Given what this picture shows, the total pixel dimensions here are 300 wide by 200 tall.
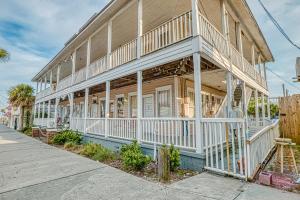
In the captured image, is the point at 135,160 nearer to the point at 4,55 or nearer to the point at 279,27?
the point at 279,27

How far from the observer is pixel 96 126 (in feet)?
33.5

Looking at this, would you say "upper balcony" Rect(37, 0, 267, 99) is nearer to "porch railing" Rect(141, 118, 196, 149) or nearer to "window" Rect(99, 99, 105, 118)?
"porch railing" Rect(141, 118, 196, 149)

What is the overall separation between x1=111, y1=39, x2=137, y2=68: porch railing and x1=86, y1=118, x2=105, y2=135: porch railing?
306cm

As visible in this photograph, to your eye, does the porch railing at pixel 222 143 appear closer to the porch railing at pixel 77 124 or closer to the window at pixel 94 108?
the porch railing at pixel 77 124

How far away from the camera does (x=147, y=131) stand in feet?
23.1

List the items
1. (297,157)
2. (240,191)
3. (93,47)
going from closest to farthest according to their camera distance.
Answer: (240,191) < (297,157) < (93,47)

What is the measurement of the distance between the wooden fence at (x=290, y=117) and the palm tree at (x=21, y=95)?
28.7 meters

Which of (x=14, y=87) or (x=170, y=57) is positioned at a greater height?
(x=14, y=87)

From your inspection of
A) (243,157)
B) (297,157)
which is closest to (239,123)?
(243,157)

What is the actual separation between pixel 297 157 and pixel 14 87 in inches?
1200

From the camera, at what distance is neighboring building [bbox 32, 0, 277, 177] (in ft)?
17.6

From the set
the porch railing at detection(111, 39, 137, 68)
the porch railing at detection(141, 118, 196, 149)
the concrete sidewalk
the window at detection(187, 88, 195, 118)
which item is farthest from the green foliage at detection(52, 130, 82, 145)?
the window at detection(187, 88, 195, 118)

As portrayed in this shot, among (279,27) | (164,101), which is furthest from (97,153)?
(279,27)

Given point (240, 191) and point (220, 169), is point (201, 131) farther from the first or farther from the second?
point (240, 191)
